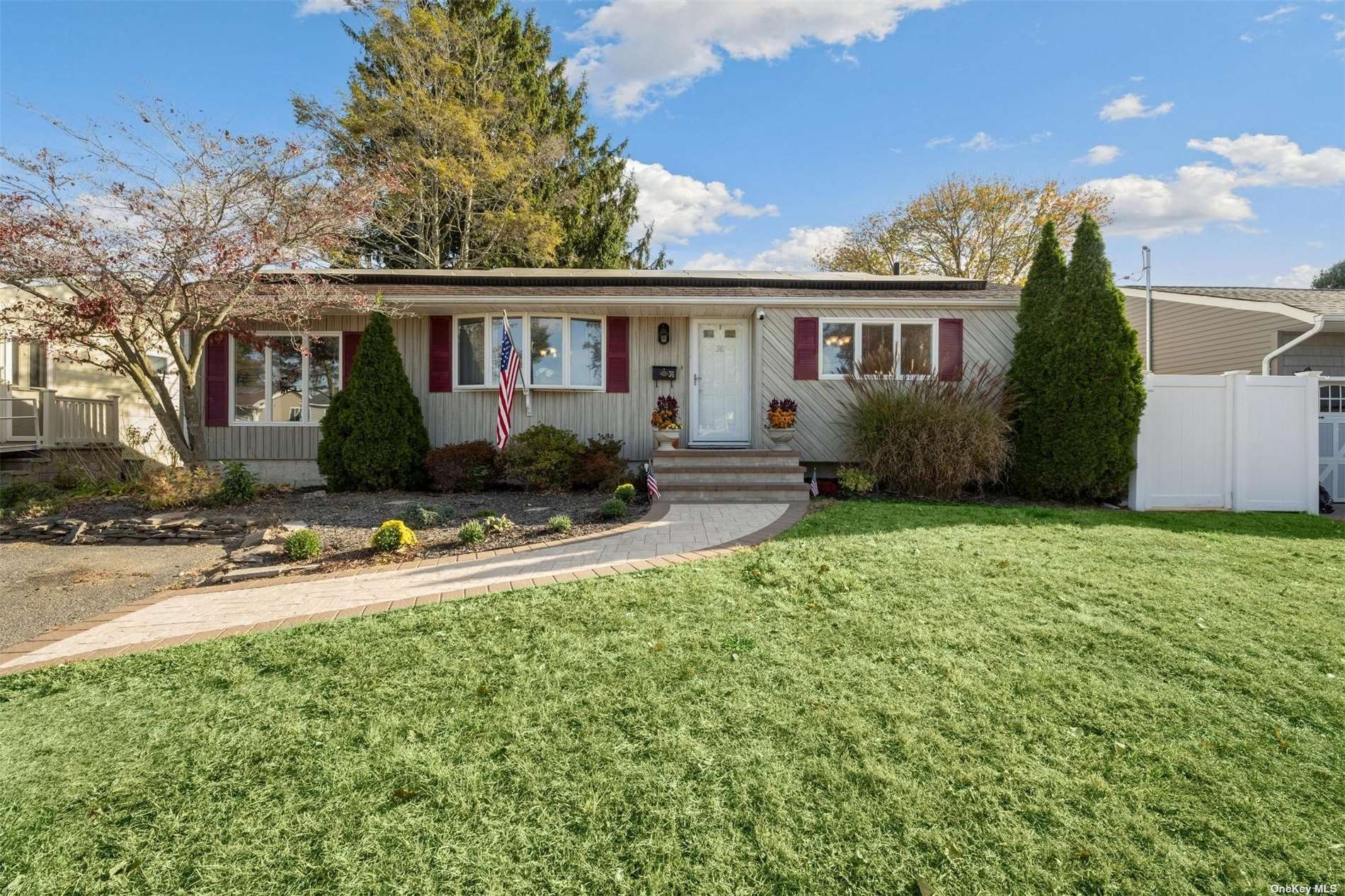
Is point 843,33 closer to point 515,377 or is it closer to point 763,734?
point 515,377

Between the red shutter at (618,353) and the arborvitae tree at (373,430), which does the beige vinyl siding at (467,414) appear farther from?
the arborvitae tree at (373,430)

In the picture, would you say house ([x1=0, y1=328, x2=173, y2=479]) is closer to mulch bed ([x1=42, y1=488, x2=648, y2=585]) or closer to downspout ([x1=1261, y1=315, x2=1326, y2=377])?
mulch bed ([x1=42, y1=488, x2=648, y2=585])

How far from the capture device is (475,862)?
5.54 feet

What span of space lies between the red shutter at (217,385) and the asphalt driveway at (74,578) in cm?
410

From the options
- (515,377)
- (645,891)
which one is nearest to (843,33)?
(515,377)

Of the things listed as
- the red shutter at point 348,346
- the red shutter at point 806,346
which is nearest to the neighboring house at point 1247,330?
the red shutter at point 806,346

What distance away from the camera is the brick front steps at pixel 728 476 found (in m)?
7.55

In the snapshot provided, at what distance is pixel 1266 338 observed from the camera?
9703mm

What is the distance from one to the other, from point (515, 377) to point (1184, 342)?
1313 centimetres

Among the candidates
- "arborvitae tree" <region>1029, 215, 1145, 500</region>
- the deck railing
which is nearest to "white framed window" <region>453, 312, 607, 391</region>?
"arborvitae tree" <region>1029, 215, 1145, 500</region>

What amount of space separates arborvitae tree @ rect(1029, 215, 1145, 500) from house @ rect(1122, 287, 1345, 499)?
3.94 ft

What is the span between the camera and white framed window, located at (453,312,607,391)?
937 cm

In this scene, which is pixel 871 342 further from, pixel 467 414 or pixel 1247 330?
pixel 1247 330

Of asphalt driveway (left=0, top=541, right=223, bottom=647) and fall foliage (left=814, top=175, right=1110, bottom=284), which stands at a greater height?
fall foliage (left=814, top=175, right=1110, bottom=284)
